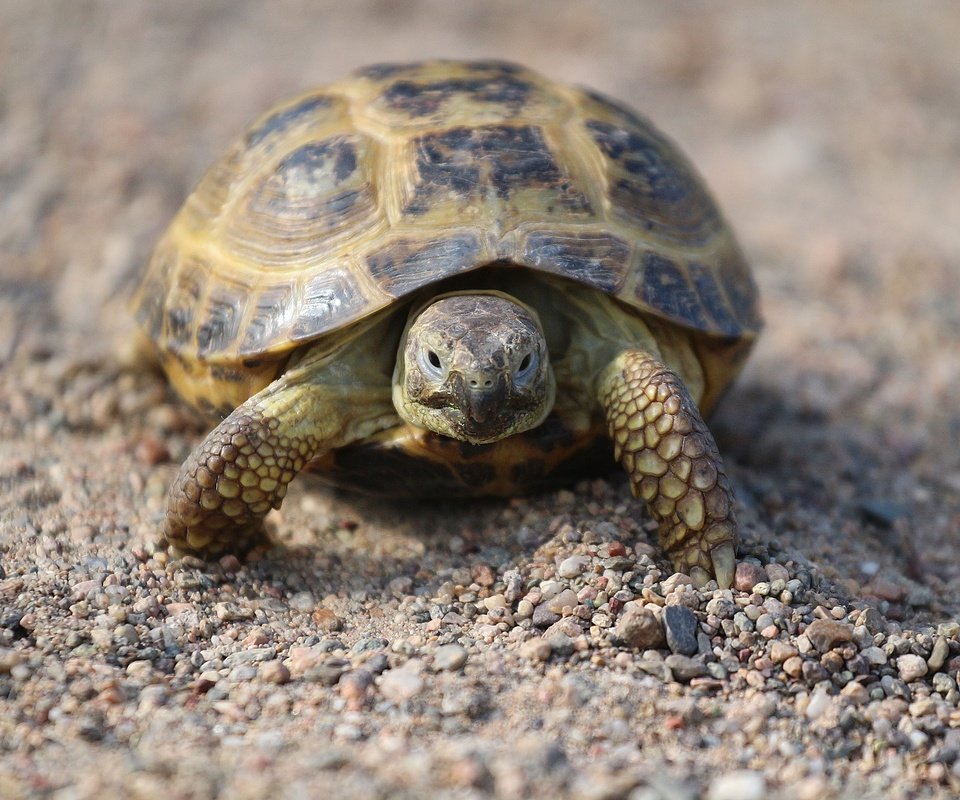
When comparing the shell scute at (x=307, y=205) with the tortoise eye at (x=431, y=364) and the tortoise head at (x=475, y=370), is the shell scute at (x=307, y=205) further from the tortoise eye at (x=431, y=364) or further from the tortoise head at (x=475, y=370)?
the tortoise eye at (x=431, y=364)

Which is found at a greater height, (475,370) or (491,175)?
(491,175)

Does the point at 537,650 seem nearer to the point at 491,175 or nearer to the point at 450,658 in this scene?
the point at 450,658

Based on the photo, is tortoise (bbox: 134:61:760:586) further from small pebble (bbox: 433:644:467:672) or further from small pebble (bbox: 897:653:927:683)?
small pebble (bbox: 433:644:467:672)

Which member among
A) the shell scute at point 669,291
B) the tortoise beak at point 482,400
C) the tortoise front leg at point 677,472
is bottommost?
the tortoise front leg at point 677,472

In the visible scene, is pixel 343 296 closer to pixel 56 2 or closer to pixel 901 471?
pixel 901 471

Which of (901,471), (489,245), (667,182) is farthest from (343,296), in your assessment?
(901,471)

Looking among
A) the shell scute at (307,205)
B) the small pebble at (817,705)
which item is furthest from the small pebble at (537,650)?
the shell scute at (307,205)

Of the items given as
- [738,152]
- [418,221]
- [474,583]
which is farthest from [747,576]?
[738,152]
